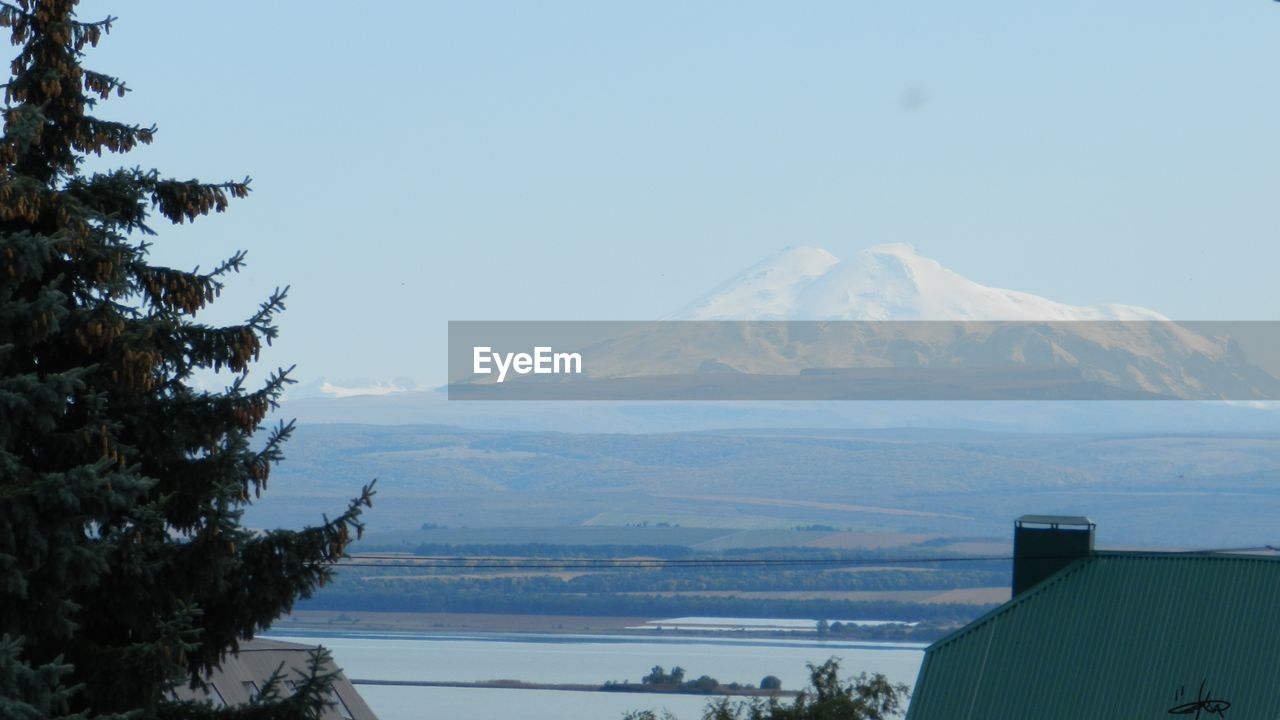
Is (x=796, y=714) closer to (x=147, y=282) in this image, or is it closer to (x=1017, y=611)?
(x=1017, y=611)

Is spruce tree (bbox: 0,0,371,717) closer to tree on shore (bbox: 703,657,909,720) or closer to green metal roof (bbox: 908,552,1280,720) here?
green metal roof (bbox: 908,552,1280,720)

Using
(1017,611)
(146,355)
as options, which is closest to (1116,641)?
(1017,611)

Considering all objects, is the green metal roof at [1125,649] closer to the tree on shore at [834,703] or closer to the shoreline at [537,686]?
the tree on shore at [834,703]

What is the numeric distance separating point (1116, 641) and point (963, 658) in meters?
2.14

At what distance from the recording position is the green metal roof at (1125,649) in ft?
82.3

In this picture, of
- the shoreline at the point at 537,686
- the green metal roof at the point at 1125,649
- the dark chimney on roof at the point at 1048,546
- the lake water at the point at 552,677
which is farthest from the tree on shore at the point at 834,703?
the shoreline at the point at 537,686

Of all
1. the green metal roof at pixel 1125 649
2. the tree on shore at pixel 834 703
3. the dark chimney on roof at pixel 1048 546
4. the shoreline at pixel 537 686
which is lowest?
the shoreline at pixel 537 686

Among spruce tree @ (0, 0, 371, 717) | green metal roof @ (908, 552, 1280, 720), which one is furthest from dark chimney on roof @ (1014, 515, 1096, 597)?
spruce tree @ (0, 0, 371, 717)

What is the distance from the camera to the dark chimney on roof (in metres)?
28.8

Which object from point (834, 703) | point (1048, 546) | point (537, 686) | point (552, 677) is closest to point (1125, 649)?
point (1048, 546)

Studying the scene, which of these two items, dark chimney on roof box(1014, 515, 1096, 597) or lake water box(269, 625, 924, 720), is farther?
lake water box(269, 625, 924, 720)

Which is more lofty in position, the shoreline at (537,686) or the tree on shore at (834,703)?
the tree on shore at (834,703)

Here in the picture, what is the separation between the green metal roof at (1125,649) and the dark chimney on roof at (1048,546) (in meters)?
0.62

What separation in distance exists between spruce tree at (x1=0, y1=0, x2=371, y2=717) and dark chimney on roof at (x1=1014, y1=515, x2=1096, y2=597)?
637 inches
